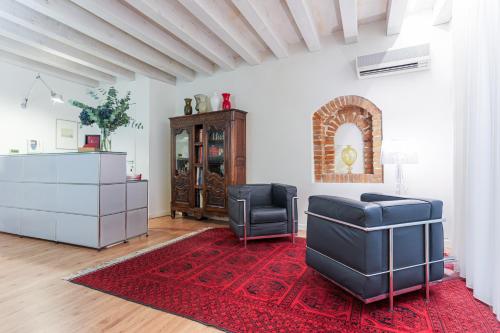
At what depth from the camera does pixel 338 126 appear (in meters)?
4.18

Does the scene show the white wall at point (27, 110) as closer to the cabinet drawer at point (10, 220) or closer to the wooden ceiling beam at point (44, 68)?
the wooden ceiling beam at point (44, 68)

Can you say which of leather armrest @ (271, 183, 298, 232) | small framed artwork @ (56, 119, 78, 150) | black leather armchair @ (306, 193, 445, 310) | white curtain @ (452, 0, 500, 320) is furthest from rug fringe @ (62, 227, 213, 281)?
small framed artwork @ (56, 119, 78, 150)

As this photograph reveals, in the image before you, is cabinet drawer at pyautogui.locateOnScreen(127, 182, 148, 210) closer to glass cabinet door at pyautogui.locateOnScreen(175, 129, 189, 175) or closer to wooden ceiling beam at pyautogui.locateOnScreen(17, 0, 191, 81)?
glass cabinet door at pyautogui.locateOnScreen(175, 129, 189, 175)

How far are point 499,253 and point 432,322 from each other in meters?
0.64

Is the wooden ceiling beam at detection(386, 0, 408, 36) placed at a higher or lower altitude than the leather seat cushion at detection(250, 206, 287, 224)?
higher

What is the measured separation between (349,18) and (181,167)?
3.70 meters

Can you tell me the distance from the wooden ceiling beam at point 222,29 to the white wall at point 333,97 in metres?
0.39

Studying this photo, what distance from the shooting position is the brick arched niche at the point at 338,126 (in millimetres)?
3807

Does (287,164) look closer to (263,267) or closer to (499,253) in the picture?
(263,267)

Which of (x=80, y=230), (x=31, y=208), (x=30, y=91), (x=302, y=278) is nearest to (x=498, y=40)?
(x=302, y=278)

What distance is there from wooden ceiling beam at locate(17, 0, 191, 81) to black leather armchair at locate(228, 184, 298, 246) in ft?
8.64

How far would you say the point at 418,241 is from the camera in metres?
2.01

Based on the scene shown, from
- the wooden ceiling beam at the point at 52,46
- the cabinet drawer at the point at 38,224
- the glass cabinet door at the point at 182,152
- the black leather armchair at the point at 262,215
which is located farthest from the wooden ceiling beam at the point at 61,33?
the black leather armchair at the point at 262,215

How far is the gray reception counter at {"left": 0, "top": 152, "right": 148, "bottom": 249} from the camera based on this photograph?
3.28 meters
